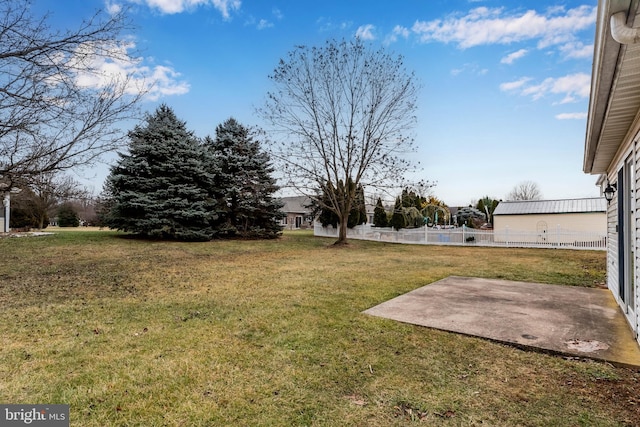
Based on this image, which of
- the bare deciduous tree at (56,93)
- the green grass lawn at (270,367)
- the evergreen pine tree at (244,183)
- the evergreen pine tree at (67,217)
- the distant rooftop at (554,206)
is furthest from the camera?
the evergreen pine tree at (67,217)

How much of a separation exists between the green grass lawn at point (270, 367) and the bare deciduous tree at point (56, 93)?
238 cm

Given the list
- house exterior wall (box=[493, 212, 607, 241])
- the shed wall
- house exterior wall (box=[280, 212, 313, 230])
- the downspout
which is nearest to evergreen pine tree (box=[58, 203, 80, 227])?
house exterior wall (box=[280, 212, 313, 230])

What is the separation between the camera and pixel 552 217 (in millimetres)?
16703

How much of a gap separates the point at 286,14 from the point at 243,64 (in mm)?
2093

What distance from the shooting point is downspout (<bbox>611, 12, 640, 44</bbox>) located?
1.63m

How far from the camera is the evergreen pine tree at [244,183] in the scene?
17.8m

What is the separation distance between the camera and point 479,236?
16406 mm

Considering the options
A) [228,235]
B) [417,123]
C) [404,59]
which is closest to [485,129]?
[417,123]

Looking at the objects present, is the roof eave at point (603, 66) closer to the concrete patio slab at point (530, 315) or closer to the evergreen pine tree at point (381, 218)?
the concrete patio slab at point (530, 315)

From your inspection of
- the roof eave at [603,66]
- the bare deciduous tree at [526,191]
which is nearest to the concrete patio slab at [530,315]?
the roof eave at [603,66]

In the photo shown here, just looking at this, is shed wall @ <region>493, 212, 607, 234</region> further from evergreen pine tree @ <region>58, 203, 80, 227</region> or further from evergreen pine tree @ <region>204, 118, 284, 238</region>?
evergreen pine tree @ <region>58, 203, 80, 227</region>

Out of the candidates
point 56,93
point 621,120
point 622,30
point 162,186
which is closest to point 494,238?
point 621,120

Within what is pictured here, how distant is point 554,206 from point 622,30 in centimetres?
1864

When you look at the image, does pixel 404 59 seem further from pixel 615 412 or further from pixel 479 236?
pixel 615 412
